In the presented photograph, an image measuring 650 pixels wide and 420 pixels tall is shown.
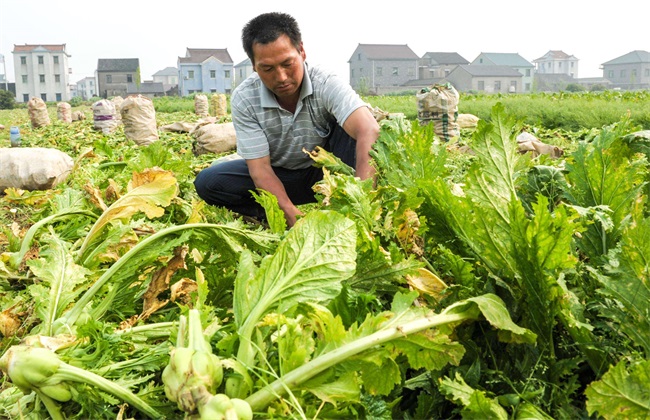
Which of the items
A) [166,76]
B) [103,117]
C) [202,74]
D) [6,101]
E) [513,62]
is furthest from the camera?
[166,76]

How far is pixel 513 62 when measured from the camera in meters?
92.8

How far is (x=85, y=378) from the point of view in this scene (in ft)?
4.10

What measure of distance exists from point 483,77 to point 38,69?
55912 millimetres

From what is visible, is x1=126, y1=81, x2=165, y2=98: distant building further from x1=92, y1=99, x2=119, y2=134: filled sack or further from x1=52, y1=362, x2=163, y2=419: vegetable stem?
x1=52, y1=362, x2=163, y2=419: vegetable stem

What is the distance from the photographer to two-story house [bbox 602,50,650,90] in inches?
3615

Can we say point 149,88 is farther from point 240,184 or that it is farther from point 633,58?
point 240,184

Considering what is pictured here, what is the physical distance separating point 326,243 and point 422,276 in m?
0.33

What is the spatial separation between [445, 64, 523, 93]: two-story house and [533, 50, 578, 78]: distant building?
3520cm

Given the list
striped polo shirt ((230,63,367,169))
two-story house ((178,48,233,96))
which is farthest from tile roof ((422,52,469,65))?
striped polo shirt ((230,63,367,169))

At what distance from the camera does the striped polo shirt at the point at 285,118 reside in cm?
402

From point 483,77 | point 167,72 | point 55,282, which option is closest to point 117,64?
point 167,72

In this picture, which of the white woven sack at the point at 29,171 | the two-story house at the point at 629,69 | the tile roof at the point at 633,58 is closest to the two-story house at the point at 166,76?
the two-story house at the point at 629,69

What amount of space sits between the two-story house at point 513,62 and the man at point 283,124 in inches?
3618

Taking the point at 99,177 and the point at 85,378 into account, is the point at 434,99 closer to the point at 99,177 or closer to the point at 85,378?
the point at 99,177
